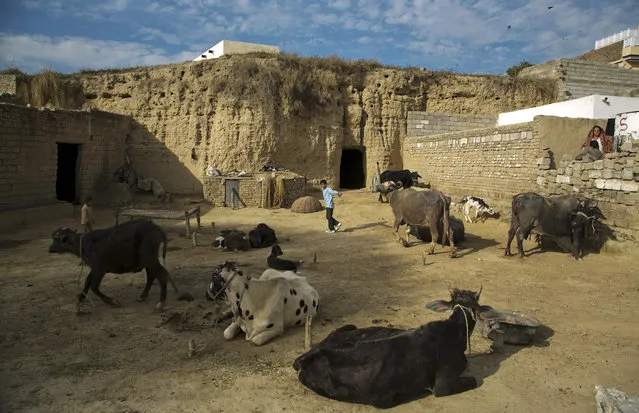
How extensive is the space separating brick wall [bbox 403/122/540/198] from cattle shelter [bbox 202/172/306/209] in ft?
23.3

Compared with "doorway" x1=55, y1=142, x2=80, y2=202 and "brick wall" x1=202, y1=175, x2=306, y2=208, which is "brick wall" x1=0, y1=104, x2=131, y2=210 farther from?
"brick wall" x1=202, y1=175, x2=306, y2=208

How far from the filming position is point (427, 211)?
9688 millimetres

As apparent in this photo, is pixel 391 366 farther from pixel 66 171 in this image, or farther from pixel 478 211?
pixel 66 171

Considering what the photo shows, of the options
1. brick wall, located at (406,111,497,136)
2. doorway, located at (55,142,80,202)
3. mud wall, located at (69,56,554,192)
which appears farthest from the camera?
brick wall, located at (406,111,497,136)

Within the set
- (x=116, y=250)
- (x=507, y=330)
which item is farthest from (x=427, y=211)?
(x=116, y=250)

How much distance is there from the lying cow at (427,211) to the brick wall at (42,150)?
1208 centimetres

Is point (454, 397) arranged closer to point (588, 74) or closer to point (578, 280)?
point (578, 280)

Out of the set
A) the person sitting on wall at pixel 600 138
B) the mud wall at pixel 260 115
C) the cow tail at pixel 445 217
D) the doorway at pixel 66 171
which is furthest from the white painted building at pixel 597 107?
the doorway at pixel 66 171

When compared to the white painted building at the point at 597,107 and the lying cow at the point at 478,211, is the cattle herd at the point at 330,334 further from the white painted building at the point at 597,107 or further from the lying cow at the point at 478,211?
the white painted building at the point at 597,107

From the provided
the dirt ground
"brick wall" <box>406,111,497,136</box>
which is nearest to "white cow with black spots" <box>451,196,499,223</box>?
the dirt ground

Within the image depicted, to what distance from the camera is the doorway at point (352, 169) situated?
997 inches

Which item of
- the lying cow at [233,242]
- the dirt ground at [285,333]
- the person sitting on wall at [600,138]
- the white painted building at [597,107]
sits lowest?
the dirt ground at [285,333]

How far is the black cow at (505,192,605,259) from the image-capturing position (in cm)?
893

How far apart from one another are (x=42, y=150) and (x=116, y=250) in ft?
35.8
